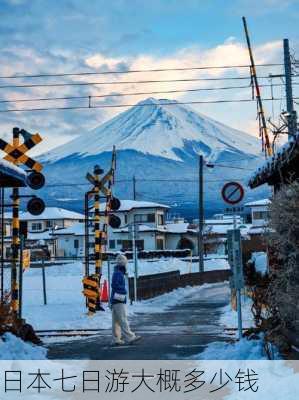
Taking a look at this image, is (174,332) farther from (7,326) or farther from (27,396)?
(27,396)

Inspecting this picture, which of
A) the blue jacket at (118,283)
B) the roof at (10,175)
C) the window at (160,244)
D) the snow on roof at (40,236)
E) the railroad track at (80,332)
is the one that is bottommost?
the railroad track at (80,332)

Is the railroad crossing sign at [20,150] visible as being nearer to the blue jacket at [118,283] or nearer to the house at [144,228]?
the blue jacket at [118,283]

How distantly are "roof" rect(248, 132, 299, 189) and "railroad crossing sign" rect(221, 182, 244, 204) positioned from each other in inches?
41.4

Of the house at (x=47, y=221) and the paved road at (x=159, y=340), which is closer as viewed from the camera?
the paved road at (x=159, y=340)

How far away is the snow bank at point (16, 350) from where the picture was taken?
9250mm

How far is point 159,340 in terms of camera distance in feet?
40.6

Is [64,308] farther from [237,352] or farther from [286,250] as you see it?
[286,250]

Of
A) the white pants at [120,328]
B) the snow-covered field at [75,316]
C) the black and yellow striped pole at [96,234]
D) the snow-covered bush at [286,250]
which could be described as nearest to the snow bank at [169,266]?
the snow-covered field at [75,316]

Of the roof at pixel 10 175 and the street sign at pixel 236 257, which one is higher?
the roof at pixel 10 175

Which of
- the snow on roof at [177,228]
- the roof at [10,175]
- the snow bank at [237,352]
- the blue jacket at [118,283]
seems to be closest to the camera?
the snow bank at [237,352]

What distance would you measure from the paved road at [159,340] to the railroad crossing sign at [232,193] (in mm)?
2615

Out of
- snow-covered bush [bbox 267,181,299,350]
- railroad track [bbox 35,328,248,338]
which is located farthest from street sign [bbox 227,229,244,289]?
snow-covered bush [bbox 267,181,299,350]

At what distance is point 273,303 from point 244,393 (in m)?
1.18

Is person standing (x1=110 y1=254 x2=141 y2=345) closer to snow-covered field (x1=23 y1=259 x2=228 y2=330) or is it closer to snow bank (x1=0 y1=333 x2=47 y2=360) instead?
snow bank (x1=0 y1=333 x2=47 y2=360)
